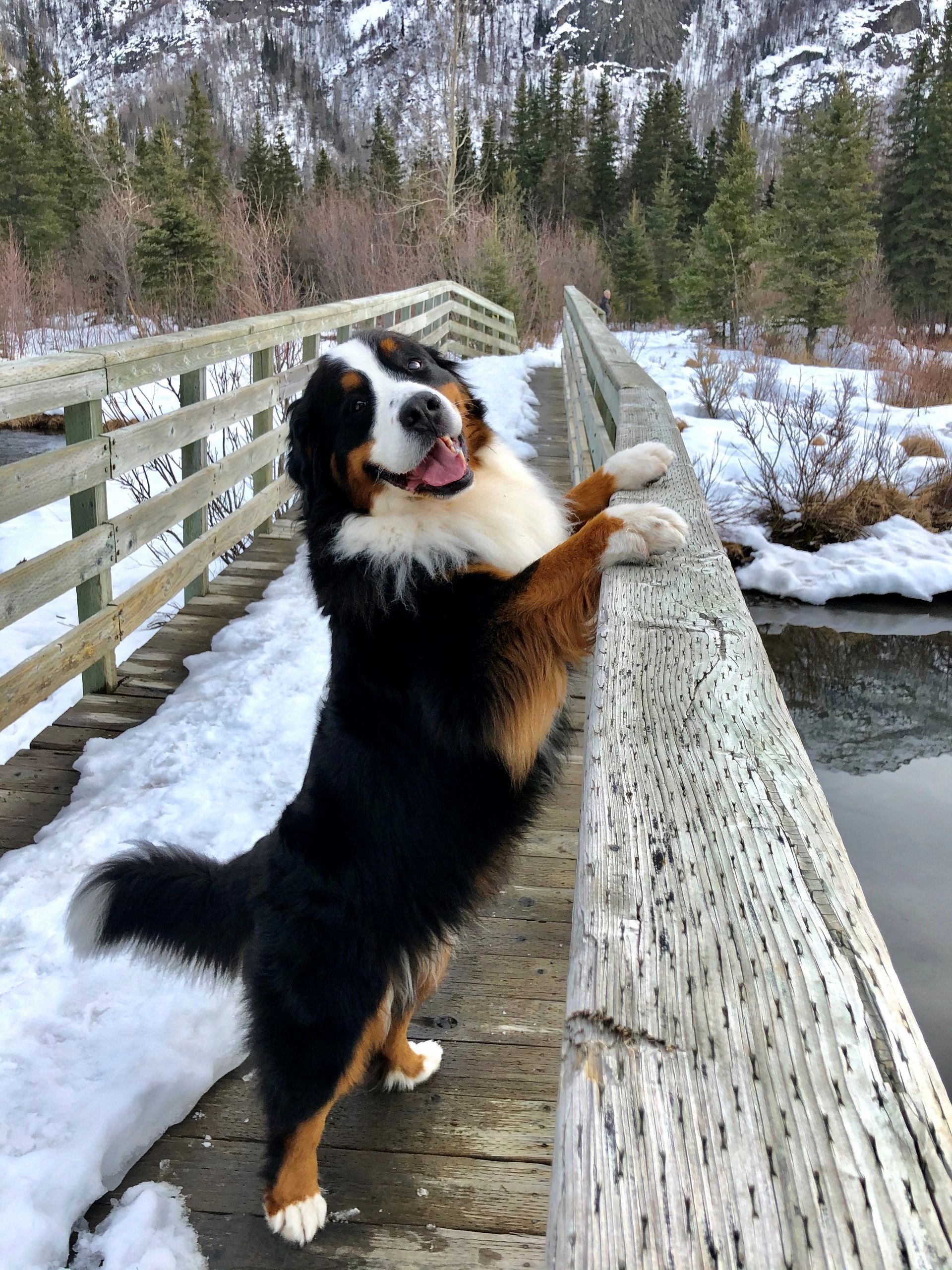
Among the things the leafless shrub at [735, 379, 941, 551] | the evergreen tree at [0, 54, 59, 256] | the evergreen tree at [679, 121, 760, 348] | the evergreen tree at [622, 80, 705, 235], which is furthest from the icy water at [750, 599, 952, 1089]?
the evergreen tree at [622, 80, 705, 235]

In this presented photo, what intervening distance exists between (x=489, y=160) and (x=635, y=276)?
14.7m

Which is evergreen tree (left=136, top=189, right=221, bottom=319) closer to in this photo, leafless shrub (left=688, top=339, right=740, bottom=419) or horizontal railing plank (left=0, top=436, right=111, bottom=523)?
leafless shrub (left=688, top=339, right=740, bottom=419)

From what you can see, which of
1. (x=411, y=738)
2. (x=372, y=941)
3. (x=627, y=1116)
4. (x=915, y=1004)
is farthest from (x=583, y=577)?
(x=915, y=1004)

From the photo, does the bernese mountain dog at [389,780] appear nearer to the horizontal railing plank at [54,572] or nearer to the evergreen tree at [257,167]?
the horizontal railing plank at [54,572]

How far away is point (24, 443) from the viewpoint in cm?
1282

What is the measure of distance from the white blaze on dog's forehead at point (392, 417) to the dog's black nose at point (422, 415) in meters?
0.01

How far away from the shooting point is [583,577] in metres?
1.71

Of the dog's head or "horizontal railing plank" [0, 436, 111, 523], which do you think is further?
"horizontal railing plank" [0, 436, 111, 523]

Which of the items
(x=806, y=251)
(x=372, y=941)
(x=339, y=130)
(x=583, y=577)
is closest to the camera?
(x=583, y=577)

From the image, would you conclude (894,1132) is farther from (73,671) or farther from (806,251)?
(806,251)

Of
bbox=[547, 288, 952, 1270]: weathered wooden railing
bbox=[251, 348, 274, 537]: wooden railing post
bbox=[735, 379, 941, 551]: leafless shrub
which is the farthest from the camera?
bbox=[735, 379, 941, 551]: leafless shrub

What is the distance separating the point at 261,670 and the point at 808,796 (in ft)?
11.7

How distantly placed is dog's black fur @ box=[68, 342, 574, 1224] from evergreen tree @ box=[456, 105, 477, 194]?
85.8 ft

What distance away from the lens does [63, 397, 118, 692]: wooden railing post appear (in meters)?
3.56
